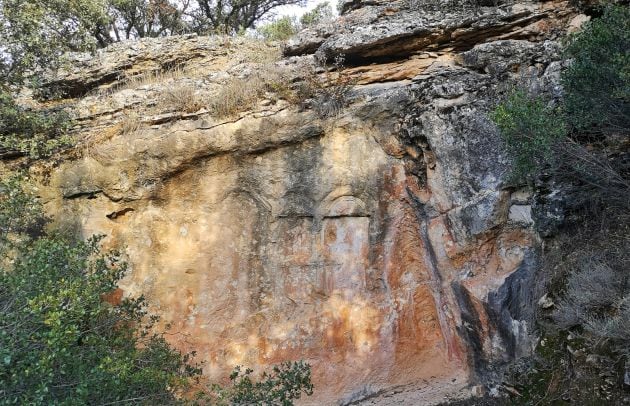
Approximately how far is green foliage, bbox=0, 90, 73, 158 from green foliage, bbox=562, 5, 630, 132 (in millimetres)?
7043

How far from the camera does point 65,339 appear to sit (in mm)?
4328

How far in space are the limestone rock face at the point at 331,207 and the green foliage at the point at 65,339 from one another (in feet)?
3.65

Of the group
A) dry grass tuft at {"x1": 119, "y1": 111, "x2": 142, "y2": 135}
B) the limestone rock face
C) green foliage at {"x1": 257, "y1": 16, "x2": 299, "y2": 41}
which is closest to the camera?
the limestone rock face

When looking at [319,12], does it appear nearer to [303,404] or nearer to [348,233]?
[348,233]

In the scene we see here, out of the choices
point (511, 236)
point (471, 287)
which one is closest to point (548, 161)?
point (511, 236)

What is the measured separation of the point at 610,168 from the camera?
5539 millimetres

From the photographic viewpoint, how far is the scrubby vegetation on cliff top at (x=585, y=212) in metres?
5.13

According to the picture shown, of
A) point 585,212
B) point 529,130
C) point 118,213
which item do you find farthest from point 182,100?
point 585,212

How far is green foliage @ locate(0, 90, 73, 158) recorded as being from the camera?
750cm

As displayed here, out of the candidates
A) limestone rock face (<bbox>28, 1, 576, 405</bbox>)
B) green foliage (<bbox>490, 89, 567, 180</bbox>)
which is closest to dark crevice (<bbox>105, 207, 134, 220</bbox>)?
limestone rock face (<bbox>28, 1, 576, 405</bbox>)

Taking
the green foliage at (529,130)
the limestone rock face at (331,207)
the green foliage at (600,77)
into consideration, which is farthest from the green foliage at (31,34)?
the green foliage at (600,77)

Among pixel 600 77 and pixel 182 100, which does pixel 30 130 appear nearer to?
pixel 182 100

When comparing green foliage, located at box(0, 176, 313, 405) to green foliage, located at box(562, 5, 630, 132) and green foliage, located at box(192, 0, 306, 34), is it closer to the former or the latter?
green foliage, located at box(562, 5, 630, 132)

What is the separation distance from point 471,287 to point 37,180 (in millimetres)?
6606
